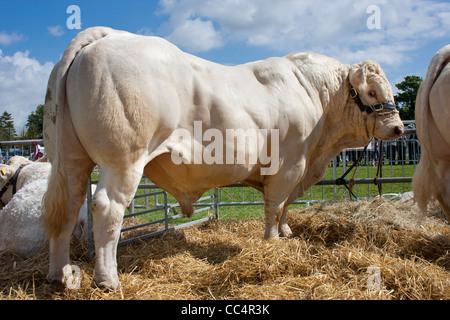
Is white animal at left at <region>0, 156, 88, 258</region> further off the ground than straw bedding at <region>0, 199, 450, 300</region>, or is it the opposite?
white animal at left at <region>0, 156, 88, 258</region>

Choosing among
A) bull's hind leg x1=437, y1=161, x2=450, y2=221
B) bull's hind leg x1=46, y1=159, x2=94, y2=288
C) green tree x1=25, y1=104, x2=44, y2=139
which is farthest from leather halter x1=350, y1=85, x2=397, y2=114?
green tree x1=25, y1=104, x2=44, y2=139

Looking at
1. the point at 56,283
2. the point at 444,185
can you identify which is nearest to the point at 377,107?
the point at 444,185

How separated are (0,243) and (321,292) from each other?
3.22m

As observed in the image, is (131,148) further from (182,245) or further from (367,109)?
(367,109)

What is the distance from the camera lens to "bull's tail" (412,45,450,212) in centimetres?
321

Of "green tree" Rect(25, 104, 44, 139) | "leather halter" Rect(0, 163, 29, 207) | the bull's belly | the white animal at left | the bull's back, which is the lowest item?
the white animal at left

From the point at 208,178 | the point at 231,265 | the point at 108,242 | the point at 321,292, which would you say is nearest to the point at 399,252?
the point at 321,292

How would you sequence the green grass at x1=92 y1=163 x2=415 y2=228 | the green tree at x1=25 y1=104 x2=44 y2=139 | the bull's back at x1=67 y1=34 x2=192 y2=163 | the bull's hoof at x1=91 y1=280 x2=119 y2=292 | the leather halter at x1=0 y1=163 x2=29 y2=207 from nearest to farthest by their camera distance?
the bull's back at x1=67 y1=34 x2=192 y2=163, the bull's hoof at x1=91 y1=280 x2=119 y2=292, the leather halter at x1=0 y1=163 x2=29 y2=207, the green grass at x1=92 y1=163 x2=415 y2=228, the green tree at x1=25 y1=104 x2=44 y2=139

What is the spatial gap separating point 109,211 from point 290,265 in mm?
1501

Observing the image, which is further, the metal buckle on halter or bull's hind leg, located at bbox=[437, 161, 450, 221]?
the metal buckle on halter

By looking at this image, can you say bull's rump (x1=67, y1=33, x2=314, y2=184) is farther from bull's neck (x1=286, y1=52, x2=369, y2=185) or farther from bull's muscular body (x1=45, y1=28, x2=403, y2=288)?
bull's neck (x1=286, y1=52, x2=369, y2=185)

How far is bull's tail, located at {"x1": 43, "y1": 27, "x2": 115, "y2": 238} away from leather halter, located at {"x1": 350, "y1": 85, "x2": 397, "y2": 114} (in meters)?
2.77

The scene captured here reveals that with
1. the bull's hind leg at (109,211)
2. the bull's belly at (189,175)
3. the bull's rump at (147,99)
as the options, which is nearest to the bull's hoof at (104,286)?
the bull's hind leg at (109,211)

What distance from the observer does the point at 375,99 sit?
4.05m
